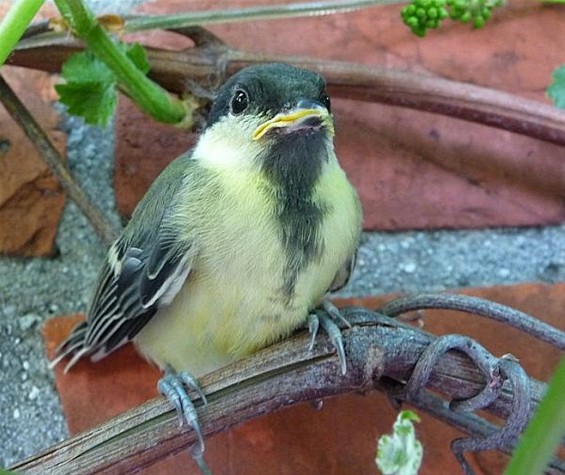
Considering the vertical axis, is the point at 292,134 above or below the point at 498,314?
Answer: above

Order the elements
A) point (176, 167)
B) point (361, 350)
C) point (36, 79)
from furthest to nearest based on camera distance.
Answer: point (36, 79), point (176, 167), point (361, 350)

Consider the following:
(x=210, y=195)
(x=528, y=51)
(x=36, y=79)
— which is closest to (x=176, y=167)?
(x=210, y=195)

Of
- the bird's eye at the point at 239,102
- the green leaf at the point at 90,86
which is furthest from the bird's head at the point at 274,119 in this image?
the green leaf at the point at 90,86

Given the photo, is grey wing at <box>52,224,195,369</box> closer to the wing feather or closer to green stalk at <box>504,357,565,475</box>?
the wing feather

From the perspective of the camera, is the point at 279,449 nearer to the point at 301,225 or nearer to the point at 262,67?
the point at 301,225

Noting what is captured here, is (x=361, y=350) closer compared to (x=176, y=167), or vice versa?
(x=361, y=350)

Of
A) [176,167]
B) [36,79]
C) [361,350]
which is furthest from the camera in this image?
[36,79]

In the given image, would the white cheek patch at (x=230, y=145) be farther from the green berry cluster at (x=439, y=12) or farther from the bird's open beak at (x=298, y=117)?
the green berry cluster at (x=439, y=12)

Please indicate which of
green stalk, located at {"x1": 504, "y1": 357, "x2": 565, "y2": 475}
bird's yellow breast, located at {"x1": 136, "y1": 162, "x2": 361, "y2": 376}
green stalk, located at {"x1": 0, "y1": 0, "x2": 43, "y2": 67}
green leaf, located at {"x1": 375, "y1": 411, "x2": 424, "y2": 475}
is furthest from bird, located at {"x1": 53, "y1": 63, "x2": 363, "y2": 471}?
green stalk, located at {"x1": 504, "y1": 357, "x2": 565, "y2": 475}
